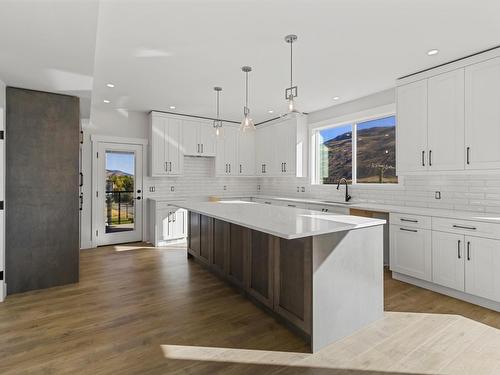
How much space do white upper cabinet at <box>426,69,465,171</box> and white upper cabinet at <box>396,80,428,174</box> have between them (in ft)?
0.24

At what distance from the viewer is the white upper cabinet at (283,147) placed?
573cm

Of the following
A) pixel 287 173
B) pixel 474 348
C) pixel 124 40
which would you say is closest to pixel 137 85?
pixel 124 40

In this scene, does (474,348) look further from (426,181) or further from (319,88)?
(319,88)

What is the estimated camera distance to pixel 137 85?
417 cm

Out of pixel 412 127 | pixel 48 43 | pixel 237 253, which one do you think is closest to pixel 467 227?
pixel 412 127

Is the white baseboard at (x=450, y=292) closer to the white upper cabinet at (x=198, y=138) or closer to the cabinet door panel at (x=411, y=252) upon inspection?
the cabinet door panel at (x=411, y=252)

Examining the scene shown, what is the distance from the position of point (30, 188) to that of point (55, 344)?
77.8 inches

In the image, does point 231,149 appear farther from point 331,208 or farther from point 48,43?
point 48,43

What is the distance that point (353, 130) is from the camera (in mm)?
5070

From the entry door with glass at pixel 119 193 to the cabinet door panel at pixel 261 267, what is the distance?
3739mm

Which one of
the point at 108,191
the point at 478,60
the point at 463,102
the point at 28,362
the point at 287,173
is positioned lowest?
the point at 28,362

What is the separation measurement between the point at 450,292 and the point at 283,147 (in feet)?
12.6

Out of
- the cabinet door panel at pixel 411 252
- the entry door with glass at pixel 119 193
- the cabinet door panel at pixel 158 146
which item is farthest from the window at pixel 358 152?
the entry door with glass at pixel 119 193

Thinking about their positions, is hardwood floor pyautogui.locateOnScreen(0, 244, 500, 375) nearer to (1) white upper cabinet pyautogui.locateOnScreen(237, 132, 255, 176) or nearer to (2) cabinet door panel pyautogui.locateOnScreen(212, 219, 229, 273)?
(2) cabinet door panel pyautogui.locateOnScreen(212, 219, 229, 273)
